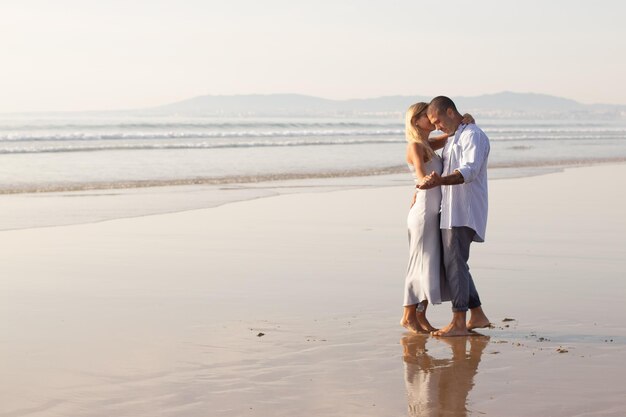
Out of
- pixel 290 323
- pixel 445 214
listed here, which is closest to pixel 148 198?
pixel 290 323

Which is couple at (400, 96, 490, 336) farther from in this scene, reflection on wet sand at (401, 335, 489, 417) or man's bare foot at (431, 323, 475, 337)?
reflection on wet sand at (401, 335, 489, 417)

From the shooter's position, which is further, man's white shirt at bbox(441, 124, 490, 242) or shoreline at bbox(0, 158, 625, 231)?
shoreline at bbox(0, 158, 625, 231)

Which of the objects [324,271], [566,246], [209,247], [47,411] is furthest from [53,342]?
[566,246]

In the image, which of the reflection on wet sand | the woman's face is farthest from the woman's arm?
the reflection on wet sand

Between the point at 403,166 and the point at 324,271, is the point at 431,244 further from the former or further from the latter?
the point at 403,166

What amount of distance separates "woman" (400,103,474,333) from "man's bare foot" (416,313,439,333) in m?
0.03

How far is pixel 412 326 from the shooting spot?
6.52 m

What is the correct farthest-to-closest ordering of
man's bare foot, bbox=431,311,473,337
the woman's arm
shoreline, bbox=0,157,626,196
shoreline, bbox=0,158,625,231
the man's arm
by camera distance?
1. shoreline, bbox=0,157,626,196
2. shoreline, bbox=0,158,625,231
3. the woman's arm
4. man's bare foot, bbox=431,311,473,337
5. the man's arm

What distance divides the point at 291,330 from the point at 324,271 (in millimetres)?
2225

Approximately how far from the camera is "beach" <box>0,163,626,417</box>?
495cm

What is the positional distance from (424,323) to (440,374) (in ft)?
3.60

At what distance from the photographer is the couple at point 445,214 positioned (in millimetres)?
6473

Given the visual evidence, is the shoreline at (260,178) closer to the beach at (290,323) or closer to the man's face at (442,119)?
the beach at (290,323)

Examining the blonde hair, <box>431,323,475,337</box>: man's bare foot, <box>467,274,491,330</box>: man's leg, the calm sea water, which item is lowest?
<box>431,323,475,337</box>: man's bare foot
